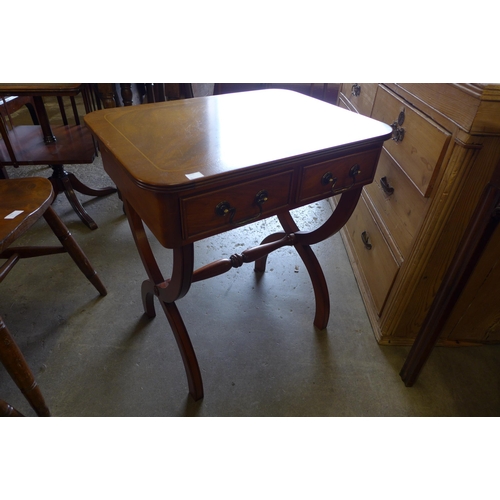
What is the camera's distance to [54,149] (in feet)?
6.30

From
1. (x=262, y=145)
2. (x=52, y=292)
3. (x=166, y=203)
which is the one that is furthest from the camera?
(x=52, y=292)

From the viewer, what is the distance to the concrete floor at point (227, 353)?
1.21 metres

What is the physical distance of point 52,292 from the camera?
1.62 m

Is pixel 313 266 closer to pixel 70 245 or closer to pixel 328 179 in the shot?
pixel 328 179

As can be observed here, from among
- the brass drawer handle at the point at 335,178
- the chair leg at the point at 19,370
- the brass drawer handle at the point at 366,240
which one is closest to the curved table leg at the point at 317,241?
the brass drawer handle at the point at 335,178

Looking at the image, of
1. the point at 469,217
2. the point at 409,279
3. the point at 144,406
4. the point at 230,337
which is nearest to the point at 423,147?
the point at 469,217

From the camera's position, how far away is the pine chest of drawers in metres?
0.97

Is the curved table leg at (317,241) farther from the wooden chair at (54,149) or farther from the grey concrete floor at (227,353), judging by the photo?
the wooden chair at (54,149)

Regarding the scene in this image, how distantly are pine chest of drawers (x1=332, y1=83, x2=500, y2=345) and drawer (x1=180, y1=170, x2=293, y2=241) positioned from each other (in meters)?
0.51

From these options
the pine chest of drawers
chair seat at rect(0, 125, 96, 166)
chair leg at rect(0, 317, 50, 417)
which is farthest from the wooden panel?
chair seat at rect(0, 125, 96, 166)

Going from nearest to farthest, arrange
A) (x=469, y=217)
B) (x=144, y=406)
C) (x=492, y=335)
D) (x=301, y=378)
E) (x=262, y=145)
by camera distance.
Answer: (x=262, y=145)
(x=469, y=217)
(x=144, y=406)
(x=301, y=378)
(x=492, y=335)

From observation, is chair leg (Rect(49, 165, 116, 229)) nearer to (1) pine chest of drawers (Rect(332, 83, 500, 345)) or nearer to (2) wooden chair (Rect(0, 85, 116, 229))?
(2) wooden chair (Rect(0, 85, 116, 229))

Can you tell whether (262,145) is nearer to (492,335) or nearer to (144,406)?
(144,406)

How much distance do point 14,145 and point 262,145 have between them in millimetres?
1769
